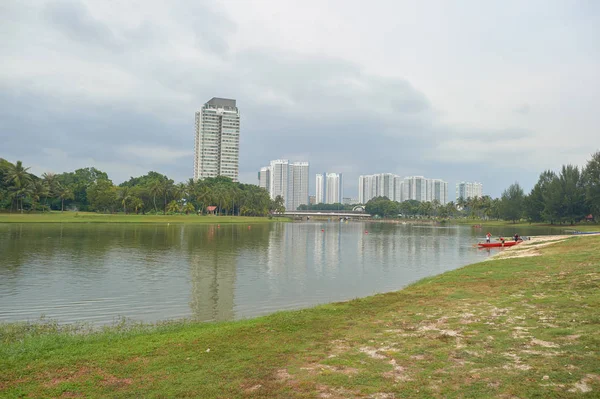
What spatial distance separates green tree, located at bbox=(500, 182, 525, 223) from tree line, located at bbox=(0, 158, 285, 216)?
3624 inches

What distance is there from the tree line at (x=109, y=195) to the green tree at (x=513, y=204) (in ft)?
302

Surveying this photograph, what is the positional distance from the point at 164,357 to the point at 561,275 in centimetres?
1758

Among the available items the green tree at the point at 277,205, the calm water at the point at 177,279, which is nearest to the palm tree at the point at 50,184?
the calm water at the point at 177,279

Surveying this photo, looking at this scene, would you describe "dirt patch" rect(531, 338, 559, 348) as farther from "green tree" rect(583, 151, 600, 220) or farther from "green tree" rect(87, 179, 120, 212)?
"green tree" rect(87, 179, 120, 212)

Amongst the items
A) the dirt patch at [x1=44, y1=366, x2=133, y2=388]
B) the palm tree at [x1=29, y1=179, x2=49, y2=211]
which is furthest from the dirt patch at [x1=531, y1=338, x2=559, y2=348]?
the palm tree at [x1=29, y1=179, x2=49, y2=211]

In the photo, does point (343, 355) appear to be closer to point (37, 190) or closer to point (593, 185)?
point (593, 185)

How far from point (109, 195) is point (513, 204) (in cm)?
13175

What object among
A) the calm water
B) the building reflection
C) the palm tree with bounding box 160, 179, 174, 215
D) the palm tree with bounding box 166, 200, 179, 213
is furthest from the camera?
the palm tree with bounding box 166, 200, 179, 213

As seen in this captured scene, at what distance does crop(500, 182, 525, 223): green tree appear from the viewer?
132875 mm

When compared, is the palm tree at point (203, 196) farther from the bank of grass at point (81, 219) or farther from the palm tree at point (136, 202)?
the bank of grass at point (81, 219)

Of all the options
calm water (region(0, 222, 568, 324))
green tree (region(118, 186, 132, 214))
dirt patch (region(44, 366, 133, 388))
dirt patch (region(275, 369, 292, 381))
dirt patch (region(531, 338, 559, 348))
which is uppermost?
green tree (region(118, 186, 132, 214))

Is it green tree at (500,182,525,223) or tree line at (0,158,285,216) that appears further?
green tree at (500,182,525,223)

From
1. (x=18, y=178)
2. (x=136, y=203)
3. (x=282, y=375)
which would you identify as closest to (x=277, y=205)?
(x=136, y=203)

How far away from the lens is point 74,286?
2192cm
